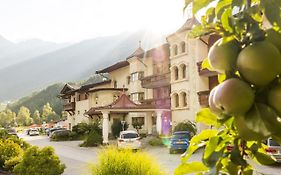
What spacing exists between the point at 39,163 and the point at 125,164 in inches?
174

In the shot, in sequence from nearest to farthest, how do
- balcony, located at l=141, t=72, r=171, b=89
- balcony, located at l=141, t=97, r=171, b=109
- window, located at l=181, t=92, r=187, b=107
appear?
window, located at l=181, t=92, r=187, b=107, balcony, located at l=141, t=97, r=171, b=109, balcony, located at l=141, t=72, r=171, b=89

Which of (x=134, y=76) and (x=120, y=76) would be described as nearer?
(x=134, y=76)

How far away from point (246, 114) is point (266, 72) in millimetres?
112

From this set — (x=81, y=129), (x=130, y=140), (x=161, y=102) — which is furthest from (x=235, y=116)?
(x=81, y=129)

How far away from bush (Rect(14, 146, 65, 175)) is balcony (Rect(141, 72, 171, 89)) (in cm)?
2504

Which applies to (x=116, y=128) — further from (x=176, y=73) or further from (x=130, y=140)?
(x=130, y=140)

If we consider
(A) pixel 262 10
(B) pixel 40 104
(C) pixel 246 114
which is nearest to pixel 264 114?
(C) pixel 246 114

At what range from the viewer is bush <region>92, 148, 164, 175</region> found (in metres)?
9.82

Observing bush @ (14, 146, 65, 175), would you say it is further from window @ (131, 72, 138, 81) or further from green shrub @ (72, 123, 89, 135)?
green shrub @ (72, 123, 89, 135)

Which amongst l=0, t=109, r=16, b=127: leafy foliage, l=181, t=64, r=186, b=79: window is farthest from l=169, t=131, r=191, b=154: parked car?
l=0, t=109, r=16, b=127: leafy foliage

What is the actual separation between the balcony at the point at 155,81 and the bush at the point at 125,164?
2781 centimetres

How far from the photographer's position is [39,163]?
13.1 metres

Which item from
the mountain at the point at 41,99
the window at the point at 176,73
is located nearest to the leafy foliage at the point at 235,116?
the window at the point at 176,73

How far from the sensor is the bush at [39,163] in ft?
42.9
